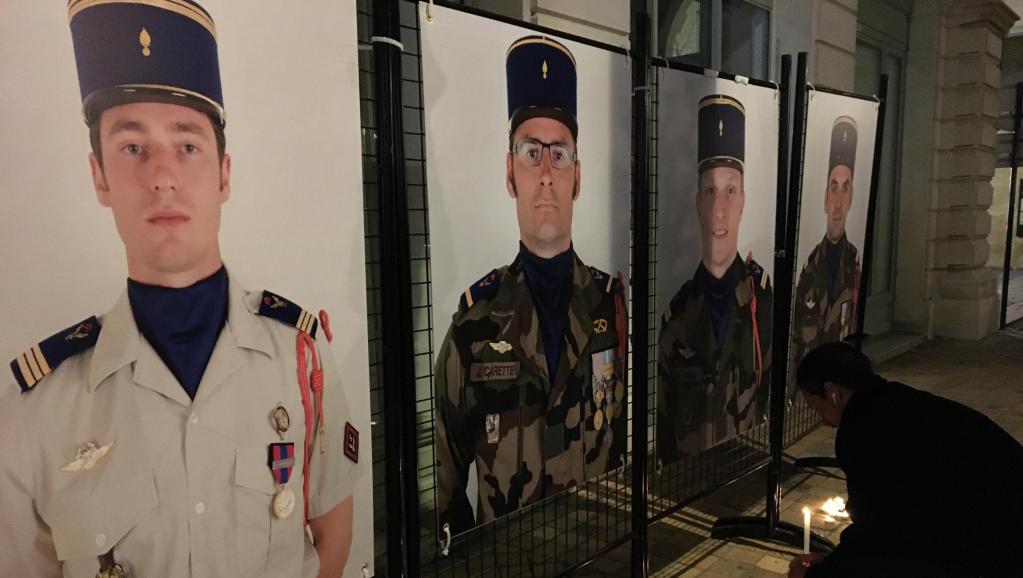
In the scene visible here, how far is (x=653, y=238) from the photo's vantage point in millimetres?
2957

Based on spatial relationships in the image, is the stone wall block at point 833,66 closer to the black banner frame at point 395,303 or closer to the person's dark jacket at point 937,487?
the person's dark jacket at point 937,487

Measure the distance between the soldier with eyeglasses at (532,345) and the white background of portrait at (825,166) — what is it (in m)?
1.65

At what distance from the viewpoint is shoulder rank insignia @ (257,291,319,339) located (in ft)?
5.51

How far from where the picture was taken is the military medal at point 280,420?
1.72 meters

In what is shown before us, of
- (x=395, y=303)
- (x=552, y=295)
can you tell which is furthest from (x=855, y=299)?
(x=395, y=303)

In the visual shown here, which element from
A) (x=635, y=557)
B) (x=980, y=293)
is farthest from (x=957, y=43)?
(x=635, y=557)

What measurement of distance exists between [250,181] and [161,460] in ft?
2.03

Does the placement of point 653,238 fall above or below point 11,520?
above

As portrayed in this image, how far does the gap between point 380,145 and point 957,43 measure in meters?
9.15

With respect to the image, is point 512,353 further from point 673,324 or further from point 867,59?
point 867,59

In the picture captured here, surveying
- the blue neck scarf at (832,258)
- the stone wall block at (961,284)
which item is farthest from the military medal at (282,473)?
the stone wall block at (961,284)

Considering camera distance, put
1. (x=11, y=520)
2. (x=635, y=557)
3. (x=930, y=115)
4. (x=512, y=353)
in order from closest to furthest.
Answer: (x=11, y=520), (x=512, y=353), (x=635, y=557), (x=930, y=115)

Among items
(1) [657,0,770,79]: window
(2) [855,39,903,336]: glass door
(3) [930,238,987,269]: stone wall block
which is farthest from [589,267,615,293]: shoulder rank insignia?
(3) [930,238,987,269]: stone wall block

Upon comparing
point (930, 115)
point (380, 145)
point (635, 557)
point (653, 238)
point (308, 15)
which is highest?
point (930, 115)
